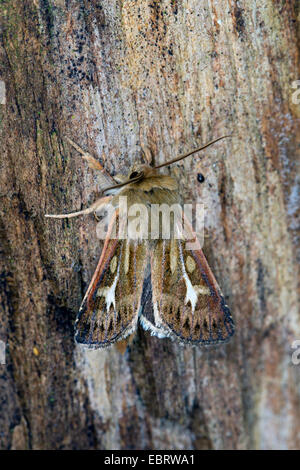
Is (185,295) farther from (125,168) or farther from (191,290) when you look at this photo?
(125,168)

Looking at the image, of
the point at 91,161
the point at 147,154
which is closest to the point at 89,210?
the point at 91,161

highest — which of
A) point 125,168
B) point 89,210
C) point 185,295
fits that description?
point 125,168

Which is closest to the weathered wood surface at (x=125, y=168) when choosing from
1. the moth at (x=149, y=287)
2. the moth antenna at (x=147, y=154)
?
the moth antenna at (x=147, y=154)

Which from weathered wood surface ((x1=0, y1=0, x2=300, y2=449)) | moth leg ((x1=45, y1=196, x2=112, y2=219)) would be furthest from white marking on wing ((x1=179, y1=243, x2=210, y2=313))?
moth leg ((x1=45, y1=196, x2=112, y2=219))

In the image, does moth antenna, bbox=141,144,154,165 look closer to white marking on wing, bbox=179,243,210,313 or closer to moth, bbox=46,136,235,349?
Result: moth, bbox=46,136,235,349

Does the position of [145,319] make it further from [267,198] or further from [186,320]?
[267,198]

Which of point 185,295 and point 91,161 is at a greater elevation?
point 91,161
